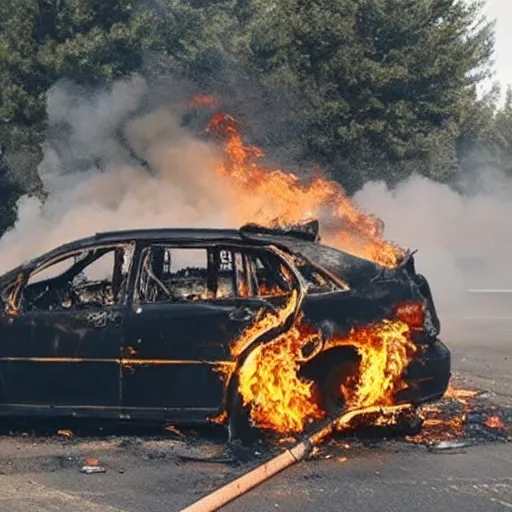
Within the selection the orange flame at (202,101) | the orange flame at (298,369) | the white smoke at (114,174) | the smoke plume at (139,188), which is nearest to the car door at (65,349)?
the orange flame at (298,369)

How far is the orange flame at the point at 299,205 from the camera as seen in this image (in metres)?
8.66

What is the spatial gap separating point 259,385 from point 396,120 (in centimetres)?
2601

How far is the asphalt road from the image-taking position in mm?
5199

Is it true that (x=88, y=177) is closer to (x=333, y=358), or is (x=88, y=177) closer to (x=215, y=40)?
(x=215, y=40)

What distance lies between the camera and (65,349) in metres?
6.49

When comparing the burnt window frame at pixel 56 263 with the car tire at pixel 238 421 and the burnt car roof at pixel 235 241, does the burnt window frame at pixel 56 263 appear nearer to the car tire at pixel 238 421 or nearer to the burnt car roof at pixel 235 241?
the burnt car roof at pixel 235 241

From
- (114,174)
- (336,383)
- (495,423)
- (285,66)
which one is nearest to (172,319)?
(336,383)

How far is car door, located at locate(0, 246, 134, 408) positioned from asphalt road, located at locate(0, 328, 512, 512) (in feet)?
1.35

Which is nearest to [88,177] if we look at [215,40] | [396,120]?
[215,40]

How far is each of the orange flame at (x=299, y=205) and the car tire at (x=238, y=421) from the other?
6.16ft

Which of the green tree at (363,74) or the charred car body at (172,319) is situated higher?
the green tree at (363,74)

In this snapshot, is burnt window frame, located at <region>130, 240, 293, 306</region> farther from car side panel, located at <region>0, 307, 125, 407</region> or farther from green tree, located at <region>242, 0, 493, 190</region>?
green tree, located at <region>242, 0, 493, 190</region>

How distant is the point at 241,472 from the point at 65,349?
1.68 metres

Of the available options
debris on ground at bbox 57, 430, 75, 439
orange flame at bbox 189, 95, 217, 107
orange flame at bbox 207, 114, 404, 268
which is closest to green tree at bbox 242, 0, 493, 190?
Result: orange flame at bbox 189, 95, 217, 107
